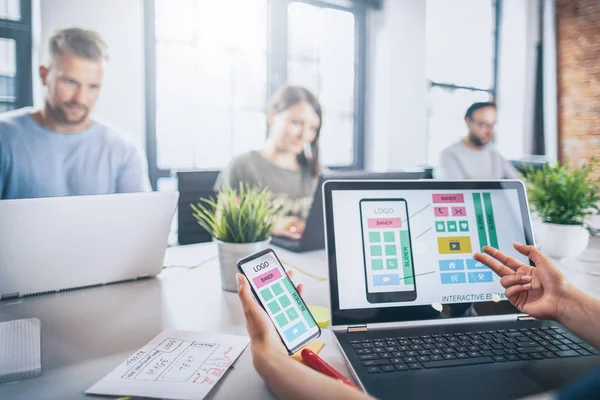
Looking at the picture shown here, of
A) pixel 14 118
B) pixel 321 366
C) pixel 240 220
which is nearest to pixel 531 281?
pixel 321 366

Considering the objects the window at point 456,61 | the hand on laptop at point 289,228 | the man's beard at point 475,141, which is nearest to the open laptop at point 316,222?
the hand on laptop at point 289,228

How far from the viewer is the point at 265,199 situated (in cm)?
109

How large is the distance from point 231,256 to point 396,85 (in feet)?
11.2

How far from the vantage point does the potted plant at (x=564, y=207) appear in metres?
1.38

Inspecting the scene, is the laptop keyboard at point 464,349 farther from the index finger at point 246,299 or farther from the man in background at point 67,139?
the man in background at point 67,139

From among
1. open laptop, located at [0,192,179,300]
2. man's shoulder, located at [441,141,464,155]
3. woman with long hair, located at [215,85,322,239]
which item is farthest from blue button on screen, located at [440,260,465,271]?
man's shoulder, located at [441,141,464,155]

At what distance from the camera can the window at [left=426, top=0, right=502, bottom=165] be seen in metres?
4.38

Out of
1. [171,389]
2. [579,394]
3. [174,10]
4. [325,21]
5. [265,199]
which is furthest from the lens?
[325,21]

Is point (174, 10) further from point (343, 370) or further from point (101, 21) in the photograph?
point (343, 370)

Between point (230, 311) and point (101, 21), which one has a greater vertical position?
point (101, 21)

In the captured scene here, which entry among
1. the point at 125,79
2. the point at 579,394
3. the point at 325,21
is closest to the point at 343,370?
the point at 579,394

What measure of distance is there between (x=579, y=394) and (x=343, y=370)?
0.41 meters

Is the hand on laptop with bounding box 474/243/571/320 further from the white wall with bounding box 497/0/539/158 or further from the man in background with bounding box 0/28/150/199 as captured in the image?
the white wall with bounding box 497/0/539/158

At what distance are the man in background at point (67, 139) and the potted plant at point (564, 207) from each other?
7.01ft
